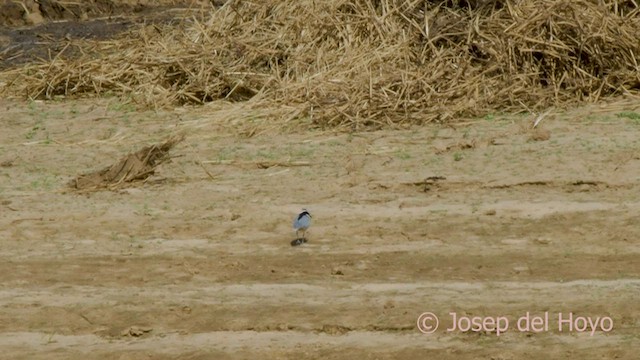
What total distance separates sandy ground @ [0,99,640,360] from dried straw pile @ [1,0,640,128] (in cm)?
40

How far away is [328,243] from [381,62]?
318 centimetres

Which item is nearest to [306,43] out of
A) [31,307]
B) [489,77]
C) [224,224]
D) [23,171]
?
[489,77]

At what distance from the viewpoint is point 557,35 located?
1033 cm

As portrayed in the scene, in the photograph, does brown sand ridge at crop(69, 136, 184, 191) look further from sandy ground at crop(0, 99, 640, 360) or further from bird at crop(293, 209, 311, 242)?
bird at crop(293, 209, 311, 242)

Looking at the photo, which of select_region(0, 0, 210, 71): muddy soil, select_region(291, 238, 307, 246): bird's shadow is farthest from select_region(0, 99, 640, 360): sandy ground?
select_region(0, 0, 210, 71): muddy soil

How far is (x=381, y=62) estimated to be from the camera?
10.4 m

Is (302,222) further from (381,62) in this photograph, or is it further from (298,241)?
(381,62)

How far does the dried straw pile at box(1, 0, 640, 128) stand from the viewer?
32.4 ft

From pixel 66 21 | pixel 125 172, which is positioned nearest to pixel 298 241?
pixel 125 172

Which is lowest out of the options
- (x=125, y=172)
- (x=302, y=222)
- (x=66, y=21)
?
(x=66, y=21)

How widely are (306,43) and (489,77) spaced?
1.47 metres

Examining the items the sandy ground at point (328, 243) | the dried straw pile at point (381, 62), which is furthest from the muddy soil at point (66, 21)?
the sandy ground at point (328, 243)

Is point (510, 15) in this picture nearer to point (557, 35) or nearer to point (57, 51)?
point (557, 35)

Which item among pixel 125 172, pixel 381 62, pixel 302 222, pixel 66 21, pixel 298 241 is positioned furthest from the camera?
pixel 66 21
